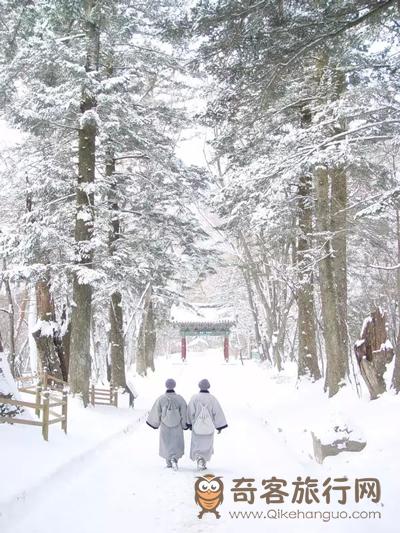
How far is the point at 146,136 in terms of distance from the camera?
16.8 metres

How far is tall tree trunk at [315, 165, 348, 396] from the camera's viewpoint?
12.5 m

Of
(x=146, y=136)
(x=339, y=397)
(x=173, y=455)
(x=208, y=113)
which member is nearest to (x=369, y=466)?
(x=173, y=455)

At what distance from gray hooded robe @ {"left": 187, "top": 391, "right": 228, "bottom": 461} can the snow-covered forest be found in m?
0.48

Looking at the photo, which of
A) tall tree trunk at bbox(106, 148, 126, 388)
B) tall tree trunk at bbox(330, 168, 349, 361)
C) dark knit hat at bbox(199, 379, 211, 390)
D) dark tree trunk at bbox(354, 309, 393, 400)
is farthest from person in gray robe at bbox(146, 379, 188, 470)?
tall tree trunk at bbox(106, 148, 126, 388)

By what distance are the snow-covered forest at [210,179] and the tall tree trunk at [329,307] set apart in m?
→ 0.04

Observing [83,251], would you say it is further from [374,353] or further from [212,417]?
[374,353]

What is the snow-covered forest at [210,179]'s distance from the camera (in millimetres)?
8203

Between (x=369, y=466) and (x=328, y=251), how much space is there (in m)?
6.17

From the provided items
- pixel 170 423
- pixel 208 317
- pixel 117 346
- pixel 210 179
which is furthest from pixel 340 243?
pixel 208 317

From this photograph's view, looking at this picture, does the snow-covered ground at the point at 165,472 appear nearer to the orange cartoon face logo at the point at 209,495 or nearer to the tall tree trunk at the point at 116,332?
the orange cartoon face logo at the point at 209,495

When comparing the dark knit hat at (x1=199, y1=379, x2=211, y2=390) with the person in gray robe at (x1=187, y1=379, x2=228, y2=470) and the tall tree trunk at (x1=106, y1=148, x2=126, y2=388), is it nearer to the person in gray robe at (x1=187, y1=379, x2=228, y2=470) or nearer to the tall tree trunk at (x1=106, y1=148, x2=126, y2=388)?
the person in gray robe at (x1=187, y1=379, x2=228, y2=470)

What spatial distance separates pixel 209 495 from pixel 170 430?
2.62 meters

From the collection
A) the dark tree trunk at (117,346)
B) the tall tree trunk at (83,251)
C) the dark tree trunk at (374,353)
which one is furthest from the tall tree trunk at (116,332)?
the dark tree trunk at (374,353)

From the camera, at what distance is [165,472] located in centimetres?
844
